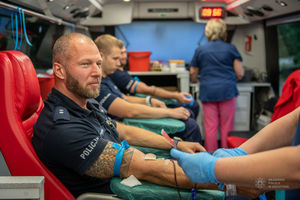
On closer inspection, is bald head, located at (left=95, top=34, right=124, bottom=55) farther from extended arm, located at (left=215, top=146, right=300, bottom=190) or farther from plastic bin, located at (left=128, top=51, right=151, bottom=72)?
extended arm, located at (left=215, top=146, right=300, bottom=190)

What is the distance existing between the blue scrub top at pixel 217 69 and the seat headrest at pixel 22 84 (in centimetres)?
248

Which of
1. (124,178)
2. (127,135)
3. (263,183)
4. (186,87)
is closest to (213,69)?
(186,87)

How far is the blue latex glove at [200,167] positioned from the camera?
0.96 metres

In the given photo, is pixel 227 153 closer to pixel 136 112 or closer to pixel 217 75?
pixel 136 112

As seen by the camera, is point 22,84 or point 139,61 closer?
point 22,84

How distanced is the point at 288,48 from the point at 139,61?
2.13 m

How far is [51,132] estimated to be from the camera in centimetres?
127

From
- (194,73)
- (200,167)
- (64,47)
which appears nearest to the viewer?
(200,167)

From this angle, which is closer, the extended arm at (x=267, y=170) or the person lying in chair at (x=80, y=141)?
the extended arm at (x=267, y=170)

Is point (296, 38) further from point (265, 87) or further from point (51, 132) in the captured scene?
point (51, 132)

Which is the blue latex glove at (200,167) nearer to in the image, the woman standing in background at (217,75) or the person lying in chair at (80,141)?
the person lying in chair at (80,141)

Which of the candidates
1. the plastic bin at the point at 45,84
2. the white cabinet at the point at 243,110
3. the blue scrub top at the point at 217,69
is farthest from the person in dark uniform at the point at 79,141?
the white cabinet at the point at 243,110

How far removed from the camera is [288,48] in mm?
3852

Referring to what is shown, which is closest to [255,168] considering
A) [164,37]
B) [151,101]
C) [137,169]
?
[137,169]
